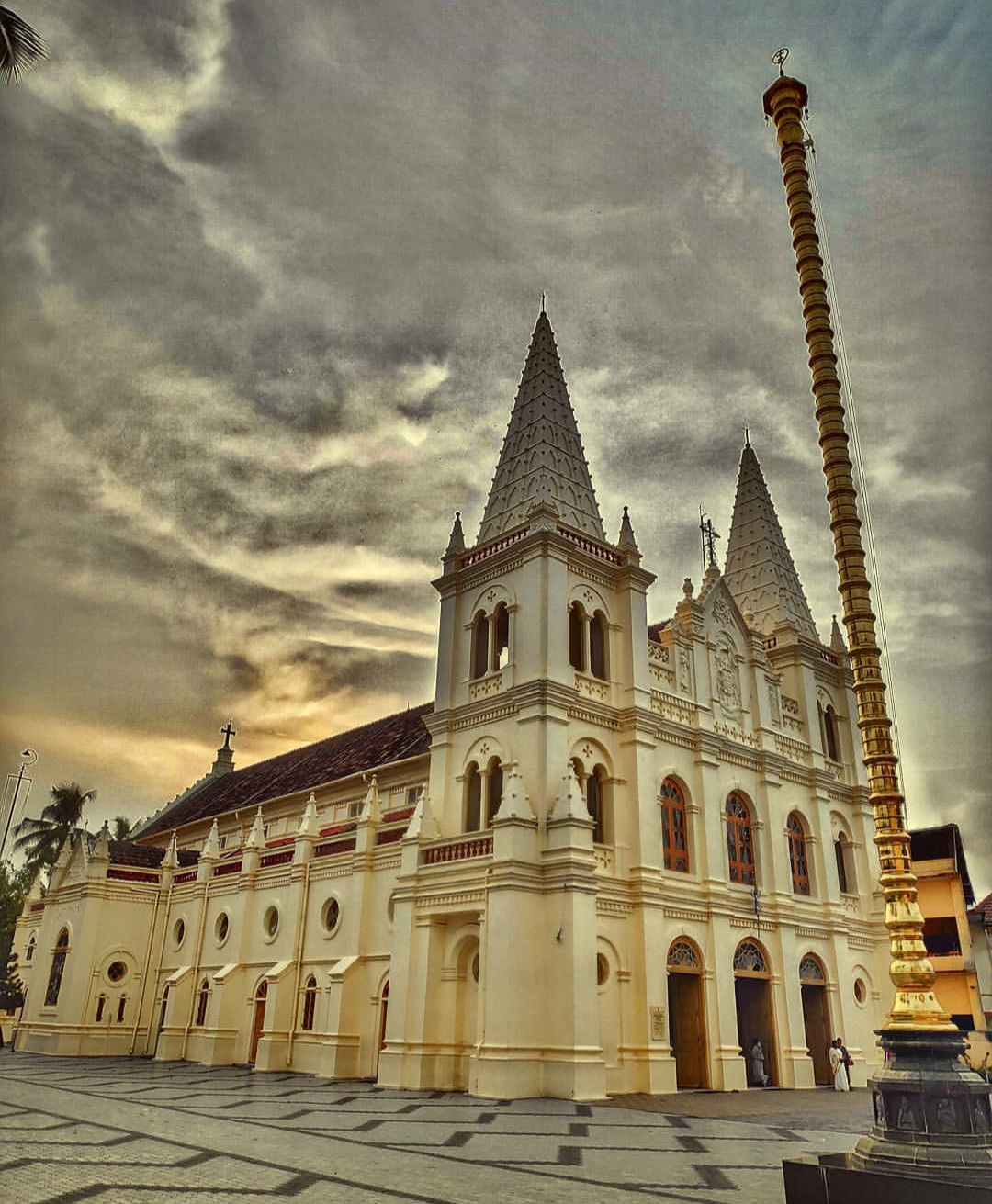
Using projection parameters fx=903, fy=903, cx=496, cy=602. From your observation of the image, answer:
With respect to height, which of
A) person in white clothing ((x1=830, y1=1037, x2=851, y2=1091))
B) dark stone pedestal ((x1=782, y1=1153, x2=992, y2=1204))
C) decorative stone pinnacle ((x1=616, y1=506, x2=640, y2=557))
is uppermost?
decorative stone pinnacle ((x1=616, y1=506, x2=640, y2=557))

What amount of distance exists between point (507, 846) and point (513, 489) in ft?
40.9

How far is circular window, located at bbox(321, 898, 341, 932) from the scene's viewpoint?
2847 cm

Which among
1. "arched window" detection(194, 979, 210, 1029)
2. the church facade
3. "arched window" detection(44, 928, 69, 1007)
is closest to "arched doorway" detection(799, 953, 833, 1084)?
the church facade

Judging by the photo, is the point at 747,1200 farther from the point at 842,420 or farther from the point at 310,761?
the point at 310,761

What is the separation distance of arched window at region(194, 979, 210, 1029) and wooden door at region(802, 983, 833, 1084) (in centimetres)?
2089

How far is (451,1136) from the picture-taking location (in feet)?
47.2

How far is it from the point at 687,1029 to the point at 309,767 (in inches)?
903

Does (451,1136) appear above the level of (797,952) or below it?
below

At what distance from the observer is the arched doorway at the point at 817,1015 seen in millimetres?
29078

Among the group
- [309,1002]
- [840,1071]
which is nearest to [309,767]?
[309,1002]

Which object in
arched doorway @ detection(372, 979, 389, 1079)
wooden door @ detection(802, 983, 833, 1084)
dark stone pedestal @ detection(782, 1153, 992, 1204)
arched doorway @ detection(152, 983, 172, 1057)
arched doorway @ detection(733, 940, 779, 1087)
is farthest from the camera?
arched doorway @ detection(152, 983, 172, 1057)

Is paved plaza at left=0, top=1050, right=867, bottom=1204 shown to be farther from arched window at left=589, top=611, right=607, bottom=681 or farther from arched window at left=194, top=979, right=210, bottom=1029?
arched window at left=589, top=611, right=607, bottom=681

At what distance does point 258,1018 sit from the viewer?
3103 cm

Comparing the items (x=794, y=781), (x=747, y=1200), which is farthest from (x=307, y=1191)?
(x=794, y=781)
